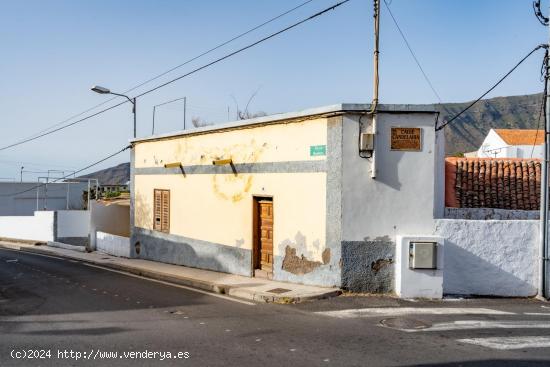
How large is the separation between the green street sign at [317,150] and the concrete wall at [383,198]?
679 mm

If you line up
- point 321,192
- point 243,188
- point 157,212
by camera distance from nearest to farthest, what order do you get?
1. point 321,192
2. point 243,188
3. point 157,212

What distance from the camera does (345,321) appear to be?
31.6 ft

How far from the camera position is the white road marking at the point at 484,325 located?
902 cm

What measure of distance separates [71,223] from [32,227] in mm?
3252

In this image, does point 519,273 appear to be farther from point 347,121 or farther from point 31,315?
point 31,315

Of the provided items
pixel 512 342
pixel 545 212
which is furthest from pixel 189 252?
pixel 512 342

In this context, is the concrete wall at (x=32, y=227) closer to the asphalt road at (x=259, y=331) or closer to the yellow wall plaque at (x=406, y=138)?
the asphalt road at (x=259, y=331)

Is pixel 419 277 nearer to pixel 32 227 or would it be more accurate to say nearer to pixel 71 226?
pixel 71 226

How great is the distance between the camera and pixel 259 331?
348 inches

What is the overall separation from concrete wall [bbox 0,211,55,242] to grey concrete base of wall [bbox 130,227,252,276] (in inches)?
576

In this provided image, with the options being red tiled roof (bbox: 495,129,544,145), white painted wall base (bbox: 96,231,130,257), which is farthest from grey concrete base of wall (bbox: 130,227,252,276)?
red tiled roof (bbox: 495,129,544,145)

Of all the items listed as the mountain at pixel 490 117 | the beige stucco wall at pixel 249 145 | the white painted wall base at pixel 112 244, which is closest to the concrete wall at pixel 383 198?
the beige stucco wall at pixel 249 145

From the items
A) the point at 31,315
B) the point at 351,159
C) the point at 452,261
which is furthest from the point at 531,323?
the point at 31,315

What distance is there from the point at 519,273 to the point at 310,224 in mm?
4912
